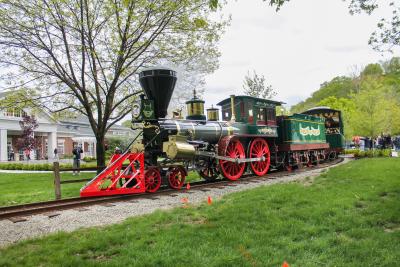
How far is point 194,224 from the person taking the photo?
5.47 meters

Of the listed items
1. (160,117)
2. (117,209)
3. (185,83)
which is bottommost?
(117,209)

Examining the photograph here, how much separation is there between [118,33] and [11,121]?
103ft

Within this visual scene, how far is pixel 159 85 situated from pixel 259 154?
5455 millimetres

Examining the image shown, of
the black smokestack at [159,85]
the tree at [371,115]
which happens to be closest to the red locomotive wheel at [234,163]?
the black smokestack at [159,85]

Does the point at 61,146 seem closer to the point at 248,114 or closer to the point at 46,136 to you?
the point at 46,136

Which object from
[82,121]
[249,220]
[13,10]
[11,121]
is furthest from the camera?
[82,121]

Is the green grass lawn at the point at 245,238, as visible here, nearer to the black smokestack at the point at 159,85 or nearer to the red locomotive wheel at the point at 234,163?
the black smokestack at the point at 159,85

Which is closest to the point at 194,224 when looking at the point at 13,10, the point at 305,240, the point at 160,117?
the point at 305,240

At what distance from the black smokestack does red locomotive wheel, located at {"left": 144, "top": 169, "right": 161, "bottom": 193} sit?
1618 millimetres

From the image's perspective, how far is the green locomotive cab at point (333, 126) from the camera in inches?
853

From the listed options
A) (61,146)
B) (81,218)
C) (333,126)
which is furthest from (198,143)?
(61,146)

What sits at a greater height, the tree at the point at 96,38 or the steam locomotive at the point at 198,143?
the tree at the point at 96,38

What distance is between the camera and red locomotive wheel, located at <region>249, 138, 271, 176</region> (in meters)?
13.3

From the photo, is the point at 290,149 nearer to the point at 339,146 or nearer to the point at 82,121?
the point at 339,146
